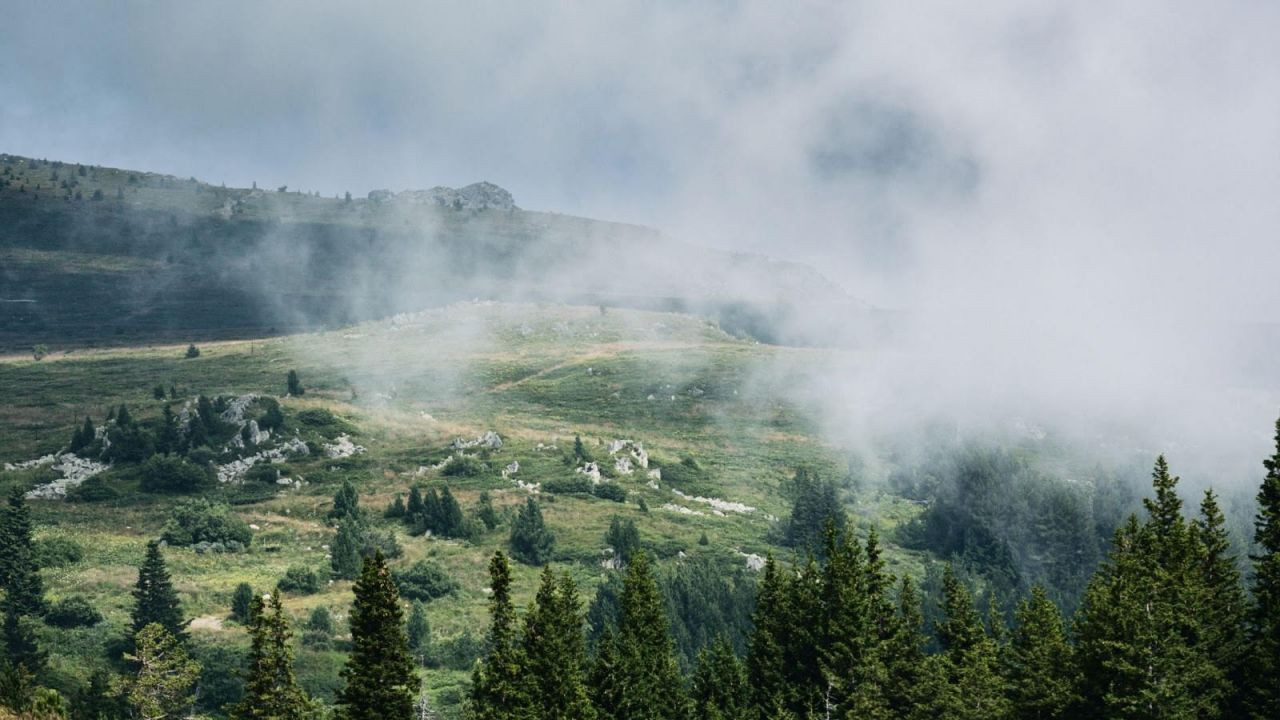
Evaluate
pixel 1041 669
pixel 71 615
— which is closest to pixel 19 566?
pixel 71 615

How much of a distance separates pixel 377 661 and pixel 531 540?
56214mm

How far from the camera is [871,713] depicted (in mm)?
38781

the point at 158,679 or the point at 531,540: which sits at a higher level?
the point at 158,679

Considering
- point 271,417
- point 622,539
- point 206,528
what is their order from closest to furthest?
point 206,528
point 622,539
point 271,417

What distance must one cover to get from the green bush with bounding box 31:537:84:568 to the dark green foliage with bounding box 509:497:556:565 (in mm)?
36745

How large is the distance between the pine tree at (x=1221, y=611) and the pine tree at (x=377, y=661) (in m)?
31.3

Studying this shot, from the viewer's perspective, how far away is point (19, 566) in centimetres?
6038

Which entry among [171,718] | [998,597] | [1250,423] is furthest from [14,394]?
[1250,423]

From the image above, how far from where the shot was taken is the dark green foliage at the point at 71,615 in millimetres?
58656

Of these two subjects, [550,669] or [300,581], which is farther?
[300,581]

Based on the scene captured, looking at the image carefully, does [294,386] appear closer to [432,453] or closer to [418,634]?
[432,453]

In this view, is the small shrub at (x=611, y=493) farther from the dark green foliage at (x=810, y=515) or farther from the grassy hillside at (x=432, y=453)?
the dark green foliage at (x=810, y=515)

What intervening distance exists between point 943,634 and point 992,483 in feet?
258

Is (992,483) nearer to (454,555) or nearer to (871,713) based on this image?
(454,555)
